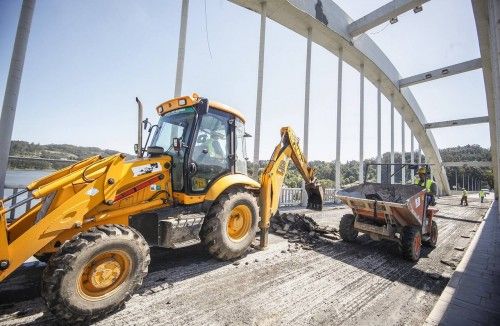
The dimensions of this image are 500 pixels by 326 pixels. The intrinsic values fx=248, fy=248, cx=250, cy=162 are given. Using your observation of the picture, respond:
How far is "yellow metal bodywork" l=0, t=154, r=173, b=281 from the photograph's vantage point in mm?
2391

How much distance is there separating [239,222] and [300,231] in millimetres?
2411

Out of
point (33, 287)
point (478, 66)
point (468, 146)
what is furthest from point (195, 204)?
point (468, 146)

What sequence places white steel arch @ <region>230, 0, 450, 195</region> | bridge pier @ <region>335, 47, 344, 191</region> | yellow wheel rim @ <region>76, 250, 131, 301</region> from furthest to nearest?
bridge pier @ <region>335, 47, 344, 191</region>
white steel arch @ <region>230, 0, 450, 195</region>
yellow wheel rim @ <region>76, 250, 131, 301</region>

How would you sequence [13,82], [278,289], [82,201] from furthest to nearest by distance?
[13,82] → [278,289] → [82,201]

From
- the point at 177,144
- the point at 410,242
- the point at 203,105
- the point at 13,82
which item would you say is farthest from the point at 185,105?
the point at 410,242

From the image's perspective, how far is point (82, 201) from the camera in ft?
9.04

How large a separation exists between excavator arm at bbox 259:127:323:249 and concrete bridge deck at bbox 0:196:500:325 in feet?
2.43

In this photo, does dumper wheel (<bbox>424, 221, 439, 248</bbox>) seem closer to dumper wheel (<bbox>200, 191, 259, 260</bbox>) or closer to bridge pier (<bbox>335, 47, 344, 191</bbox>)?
dumper wheel (<bbox>200, 191, 259, 260</bbox>)

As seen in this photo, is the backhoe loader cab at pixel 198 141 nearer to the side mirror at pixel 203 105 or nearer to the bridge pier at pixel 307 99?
the side mirror at pixel 203 105

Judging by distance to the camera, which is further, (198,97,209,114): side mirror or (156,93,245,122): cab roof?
(156,93,245,122): cab roof

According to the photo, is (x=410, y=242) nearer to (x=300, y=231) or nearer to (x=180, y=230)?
(x=300, y=231)

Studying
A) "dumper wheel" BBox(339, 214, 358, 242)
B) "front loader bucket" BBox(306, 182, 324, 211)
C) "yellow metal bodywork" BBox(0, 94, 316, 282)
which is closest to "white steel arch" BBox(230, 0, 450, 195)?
"dumper wheel" BBox(339, 214, 358, 242)

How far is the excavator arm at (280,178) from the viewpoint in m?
4.71

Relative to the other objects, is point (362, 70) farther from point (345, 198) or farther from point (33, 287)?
point (33, 287)
